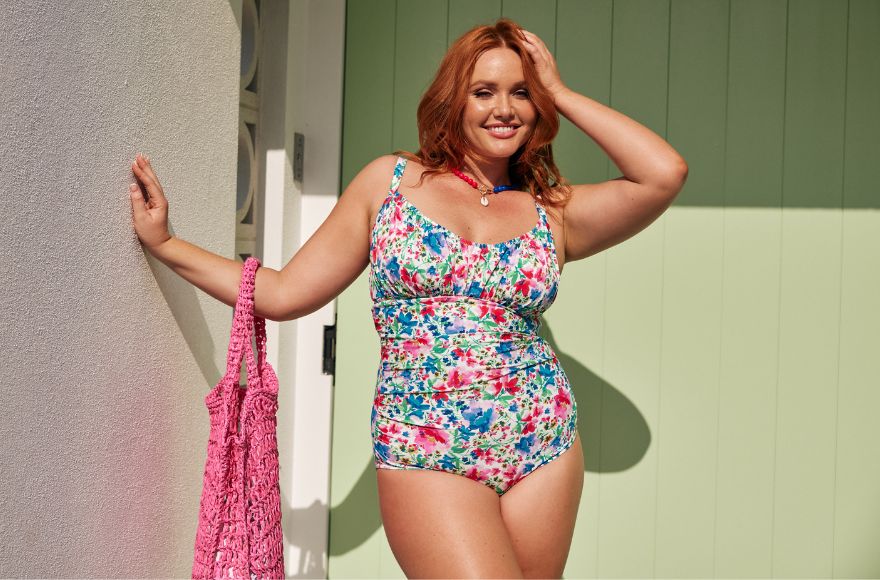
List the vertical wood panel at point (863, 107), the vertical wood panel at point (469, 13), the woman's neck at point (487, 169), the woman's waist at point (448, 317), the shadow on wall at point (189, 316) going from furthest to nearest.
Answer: the vertical wood panel at point (469, 13) → the vertical wood panel at point (863, 107) → the woman's neck at point (487, 169) → the shadow on wall at point (189, 316) → the woman's waist at point (448, 317)

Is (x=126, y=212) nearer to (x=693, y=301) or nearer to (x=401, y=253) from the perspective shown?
(x=401, y=253)

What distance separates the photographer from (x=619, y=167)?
221cm

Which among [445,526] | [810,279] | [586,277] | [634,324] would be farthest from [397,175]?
[810,279]

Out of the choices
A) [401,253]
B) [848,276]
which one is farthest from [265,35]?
[848,276]

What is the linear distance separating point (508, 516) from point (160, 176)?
1.09 metres

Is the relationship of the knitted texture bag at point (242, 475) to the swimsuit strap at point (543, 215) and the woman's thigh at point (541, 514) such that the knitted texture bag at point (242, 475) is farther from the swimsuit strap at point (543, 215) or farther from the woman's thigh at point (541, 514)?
the swimsuit strap at point (543, 215)

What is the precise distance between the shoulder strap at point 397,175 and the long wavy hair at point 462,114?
0.04 metres

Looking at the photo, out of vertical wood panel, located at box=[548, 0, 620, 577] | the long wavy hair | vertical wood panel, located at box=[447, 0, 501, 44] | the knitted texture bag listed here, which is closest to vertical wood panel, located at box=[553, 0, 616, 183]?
vertical wood panel, located at box=[548, 0, 620, 577]

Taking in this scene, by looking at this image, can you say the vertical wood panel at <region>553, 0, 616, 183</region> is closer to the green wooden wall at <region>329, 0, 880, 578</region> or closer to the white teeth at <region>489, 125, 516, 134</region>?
the green wooden wall at <region>329, 0, 880, 578</region>

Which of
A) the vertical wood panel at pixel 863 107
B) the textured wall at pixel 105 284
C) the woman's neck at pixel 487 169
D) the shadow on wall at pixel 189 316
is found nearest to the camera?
the textured wall at pixel 105 284

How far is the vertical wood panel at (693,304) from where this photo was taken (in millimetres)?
2936

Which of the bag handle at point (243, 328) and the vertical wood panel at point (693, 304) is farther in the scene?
the vertical wood panel at point (693, 304)

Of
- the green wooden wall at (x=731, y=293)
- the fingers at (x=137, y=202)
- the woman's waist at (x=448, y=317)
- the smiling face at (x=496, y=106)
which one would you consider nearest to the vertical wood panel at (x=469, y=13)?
the green wooden wall at (x=731, y=293)

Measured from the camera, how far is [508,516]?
2068 mm
